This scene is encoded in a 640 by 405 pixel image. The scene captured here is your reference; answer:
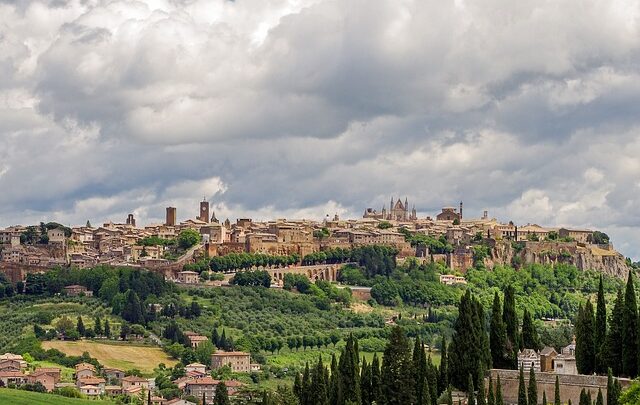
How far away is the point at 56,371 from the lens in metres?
96.4

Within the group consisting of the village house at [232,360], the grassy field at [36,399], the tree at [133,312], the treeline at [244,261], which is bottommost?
the grassy field at [36,399]

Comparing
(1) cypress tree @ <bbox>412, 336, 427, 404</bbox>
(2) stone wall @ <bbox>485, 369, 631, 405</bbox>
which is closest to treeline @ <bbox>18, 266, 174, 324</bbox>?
(1) cypress tree @ <bbox>412, 336, 427, 404</bbox>

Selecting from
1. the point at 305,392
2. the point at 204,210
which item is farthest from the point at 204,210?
the point at 305,392

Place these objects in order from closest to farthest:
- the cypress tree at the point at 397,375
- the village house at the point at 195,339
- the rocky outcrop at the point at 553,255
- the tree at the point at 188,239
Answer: the cypress tree at the point at 397,375, the village house at the point at 195,339, the tree at the point at 188,239, the rocky outcrop at the point at 553,255

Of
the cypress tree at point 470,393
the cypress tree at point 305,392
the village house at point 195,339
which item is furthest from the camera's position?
the village house at point 195,339

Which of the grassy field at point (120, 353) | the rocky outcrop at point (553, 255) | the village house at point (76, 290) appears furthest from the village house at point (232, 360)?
the rocky outcrop at point (553, 255)

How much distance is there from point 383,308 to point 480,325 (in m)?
76.0

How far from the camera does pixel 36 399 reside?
3398 inches

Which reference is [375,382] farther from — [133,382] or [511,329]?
[133,382]

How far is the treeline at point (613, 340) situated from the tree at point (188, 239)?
9449cm

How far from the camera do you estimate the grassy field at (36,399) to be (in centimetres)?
8568

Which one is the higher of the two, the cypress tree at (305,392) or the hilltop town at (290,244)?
the hilltop town at (290,244)

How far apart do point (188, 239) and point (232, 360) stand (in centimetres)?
4363

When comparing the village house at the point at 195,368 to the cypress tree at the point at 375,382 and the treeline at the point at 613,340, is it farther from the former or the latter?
the treeline at the point at 613,340
